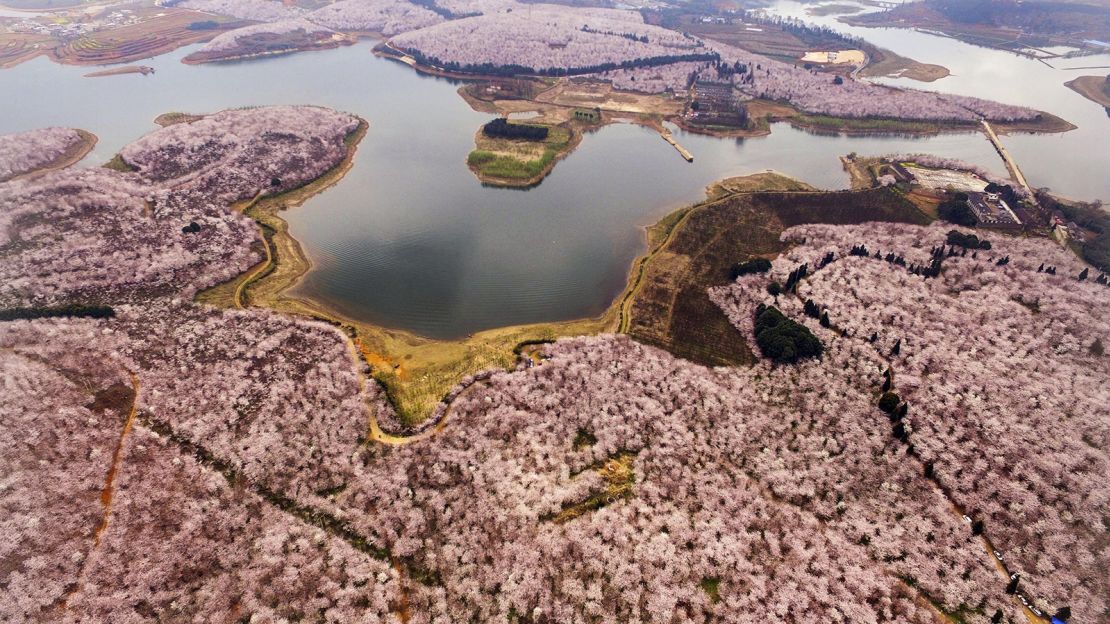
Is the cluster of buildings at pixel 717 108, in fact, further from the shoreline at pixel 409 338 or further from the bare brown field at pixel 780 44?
the shoreline at pixel 409 338

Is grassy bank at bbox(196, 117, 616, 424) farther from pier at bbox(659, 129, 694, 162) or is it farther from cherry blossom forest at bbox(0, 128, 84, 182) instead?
pier at bbox(659, 129, 694, 162)

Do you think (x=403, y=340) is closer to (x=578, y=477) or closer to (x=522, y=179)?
(x=578, y=477)

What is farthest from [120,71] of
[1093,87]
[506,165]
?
[1093,87]

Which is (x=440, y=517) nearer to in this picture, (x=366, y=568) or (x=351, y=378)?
(x=366, y=568)

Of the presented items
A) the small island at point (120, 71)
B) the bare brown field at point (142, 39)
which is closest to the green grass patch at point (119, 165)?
the small island at point (120, 71)

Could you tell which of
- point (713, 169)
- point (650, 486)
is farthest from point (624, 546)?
point (713, 169)

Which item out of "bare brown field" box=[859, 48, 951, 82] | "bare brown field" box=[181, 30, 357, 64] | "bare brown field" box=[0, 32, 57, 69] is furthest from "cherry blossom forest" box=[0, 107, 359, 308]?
"bare brown field" box=[859, 48, 951, 82]
